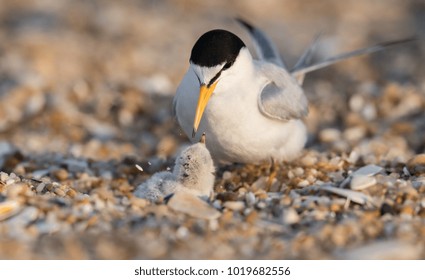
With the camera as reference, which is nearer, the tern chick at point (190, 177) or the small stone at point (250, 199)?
the small stone at point (250, 199)

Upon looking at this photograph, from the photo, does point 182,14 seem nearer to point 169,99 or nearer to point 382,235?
point 169,99

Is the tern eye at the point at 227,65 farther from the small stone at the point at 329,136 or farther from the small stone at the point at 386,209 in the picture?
the small stone at the point at 329,136

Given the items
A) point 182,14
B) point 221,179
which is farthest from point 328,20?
point 221,179

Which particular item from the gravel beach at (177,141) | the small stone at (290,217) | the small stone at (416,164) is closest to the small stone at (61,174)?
the gravel beach at (177,141)

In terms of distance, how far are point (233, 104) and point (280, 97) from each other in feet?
0.99

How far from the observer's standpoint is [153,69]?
574 cm

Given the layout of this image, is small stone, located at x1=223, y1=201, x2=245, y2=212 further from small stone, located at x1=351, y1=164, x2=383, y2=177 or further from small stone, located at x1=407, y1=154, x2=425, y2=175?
small stone, located at x1=407, y1=154, x2=425, y2=175

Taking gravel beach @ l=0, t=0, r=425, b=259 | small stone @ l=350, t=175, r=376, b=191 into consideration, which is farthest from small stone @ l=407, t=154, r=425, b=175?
small stone @ l=350, t=175, r=376, b=191

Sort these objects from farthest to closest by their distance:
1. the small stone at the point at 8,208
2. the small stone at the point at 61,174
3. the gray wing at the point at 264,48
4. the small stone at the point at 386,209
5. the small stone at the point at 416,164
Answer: the gray wing at the point at 264,48, the small stone at the point at 61,174, the small stone at the point at 416,164, the small stone at the point at 386,209, the small stone at the point at 8,208

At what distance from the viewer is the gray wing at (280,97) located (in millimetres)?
3564

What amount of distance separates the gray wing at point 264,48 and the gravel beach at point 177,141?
1.87ft

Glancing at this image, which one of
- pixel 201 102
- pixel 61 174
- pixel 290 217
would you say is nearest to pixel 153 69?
pixel 61 174

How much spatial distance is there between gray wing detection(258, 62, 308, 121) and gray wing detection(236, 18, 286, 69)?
0.50 meters

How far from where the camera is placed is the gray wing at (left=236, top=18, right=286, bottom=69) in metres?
4.51
